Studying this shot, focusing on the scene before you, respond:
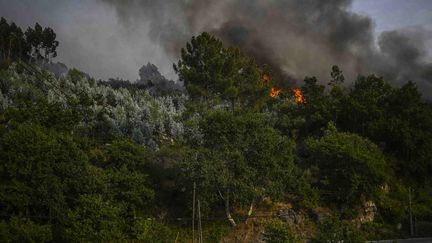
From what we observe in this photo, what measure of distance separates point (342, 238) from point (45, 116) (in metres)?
36.5

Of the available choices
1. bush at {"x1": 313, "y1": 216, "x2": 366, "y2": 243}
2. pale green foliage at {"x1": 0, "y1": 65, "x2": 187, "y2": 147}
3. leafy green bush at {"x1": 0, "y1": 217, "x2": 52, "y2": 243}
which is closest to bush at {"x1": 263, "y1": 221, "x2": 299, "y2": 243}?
bush at {"x1": 313, "y1": 216, "x2": 366, "y2": 243}

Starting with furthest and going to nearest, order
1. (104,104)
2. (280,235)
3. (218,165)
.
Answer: (104,104)
(218,165)
(280,235)

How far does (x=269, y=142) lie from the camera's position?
173 ft

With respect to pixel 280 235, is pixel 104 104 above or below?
above

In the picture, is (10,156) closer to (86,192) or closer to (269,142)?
(86,192)

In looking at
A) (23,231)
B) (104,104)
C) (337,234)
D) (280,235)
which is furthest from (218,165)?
(104,104)

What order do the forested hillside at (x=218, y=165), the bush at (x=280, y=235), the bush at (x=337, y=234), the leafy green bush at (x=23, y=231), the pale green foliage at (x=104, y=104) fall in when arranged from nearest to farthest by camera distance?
1. the bush at (x=337, y=234)
2. the bush at (x=280, y=235)
3. the leafy green bush at (x=23, y=231)
4. the forested hillside at (x=218, y=165)
5. the pale green foliage at (x=104, y=104)

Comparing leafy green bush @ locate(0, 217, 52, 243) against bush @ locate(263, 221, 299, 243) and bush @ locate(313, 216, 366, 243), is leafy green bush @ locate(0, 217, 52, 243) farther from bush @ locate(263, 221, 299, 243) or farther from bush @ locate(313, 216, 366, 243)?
bush @ locate(313, 216, 366, 243)

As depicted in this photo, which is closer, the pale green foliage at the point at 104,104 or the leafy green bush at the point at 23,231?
the leafy green bush at the point at 23,231

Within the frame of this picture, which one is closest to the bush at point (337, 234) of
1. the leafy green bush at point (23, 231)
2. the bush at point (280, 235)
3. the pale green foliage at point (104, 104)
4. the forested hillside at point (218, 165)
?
the forested hillside at point (218, 165)

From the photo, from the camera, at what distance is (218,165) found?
164ft

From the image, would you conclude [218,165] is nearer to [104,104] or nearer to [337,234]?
[337,234]

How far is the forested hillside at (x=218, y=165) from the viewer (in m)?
44.3

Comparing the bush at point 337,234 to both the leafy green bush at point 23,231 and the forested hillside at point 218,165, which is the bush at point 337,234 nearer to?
the forested hillside at point 218,165
